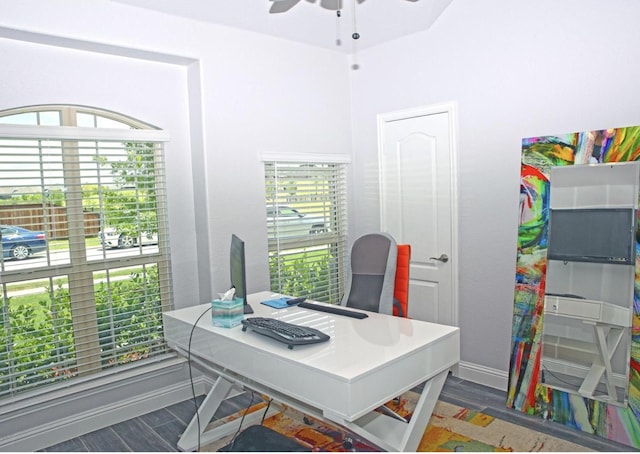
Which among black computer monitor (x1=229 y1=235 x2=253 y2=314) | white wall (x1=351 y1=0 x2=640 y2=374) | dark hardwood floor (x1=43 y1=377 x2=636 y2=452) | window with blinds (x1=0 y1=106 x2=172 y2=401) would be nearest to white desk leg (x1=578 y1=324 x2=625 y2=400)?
dark hardwood floor (x1=43 y1=377 x2=636 y2=452)

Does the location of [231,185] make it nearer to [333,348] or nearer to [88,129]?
[88,129]

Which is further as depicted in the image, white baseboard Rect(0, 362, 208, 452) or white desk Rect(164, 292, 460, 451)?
white baseboard Rect(0, 362, 208, 452)

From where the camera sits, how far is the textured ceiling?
335cm

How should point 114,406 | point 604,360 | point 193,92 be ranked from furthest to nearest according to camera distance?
point 193,92 → point 114,406 → point 604,360

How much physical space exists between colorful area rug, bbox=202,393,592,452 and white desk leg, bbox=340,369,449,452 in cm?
25

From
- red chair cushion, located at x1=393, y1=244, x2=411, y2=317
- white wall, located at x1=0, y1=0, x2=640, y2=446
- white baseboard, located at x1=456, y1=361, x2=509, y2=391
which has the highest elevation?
white wall, located at x1=0, y1=0, x2=640, y2=446

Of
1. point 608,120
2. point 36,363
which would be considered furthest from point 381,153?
point 36,363

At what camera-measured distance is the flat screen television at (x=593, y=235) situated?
2.86 meters

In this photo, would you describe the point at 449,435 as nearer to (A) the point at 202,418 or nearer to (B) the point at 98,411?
(A) the point at 202,418

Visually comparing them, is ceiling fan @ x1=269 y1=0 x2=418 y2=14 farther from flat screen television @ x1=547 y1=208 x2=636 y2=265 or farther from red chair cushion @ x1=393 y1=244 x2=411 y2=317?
flat screen television @ x1=547 y1=208 x2=636 y2=265

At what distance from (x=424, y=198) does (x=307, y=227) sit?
1.04m

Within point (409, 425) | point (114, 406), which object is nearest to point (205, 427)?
point (114, 406)

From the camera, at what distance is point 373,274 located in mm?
3240

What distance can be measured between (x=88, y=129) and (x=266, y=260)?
1.60 m
